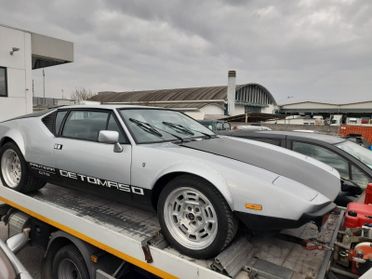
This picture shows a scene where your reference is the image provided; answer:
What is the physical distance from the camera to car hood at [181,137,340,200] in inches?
92.5

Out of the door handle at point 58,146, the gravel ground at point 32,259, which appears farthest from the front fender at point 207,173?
the gravel ground at point 32,259

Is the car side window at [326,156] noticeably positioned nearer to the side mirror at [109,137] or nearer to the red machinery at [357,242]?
the red machinery at [357,242]

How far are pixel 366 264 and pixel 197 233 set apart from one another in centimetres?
118

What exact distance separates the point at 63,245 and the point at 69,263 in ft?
0.68

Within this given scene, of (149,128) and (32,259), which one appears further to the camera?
(32,259)

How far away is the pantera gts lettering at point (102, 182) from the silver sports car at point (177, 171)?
1 centimetres

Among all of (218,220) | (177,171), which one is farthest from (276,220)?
(177,171)

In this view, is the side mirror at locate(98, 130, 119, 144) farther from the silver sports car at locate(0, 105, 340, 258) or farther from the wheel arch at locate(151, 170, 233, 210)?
the wheel arch at locate(151, 170, 233, 210)

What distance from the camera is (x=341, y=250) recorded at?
2.24 meters

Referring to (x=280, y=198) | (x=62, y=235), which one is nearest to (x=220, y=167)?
(x=280, y=198)

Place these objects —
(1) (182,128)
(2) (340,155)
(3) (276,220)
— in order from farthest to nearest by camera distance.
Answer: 1. (2) (340,155)
2. (1) (182,128)
3. (3) (276,220)

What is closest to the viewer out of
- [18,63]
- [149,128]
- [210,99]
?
[149,128]

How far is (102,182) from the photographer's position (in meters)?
2.90

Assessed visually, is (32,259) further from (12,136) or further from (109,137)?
(109,137)
